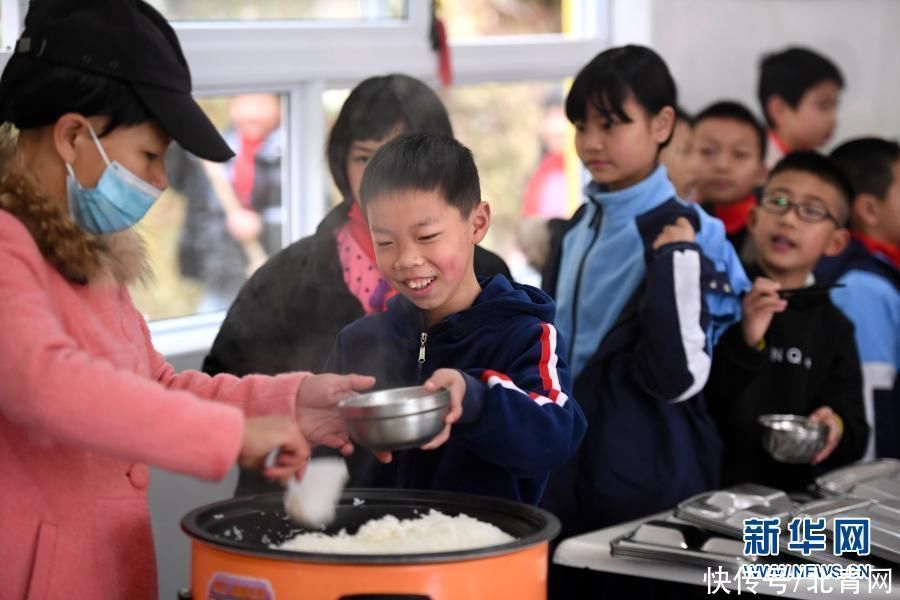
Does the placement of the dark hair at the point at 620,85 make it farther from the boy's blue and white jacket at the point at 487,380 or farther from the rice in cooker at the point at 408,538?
the rice in cooker at the point at 408,538

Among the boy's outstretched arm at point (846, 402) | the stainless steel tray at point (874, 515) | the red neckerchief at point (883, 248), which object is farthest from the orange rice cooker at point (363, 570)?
the red neckerchief at point (883, 248)

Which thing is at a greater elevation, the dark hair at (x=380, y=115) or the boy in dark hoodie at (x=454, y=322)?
the dark hair at (x=380, y=115)

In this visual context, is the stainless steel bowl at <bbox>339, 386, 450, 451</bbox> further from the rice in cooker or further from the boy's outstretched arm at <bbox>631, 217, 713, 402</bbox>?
the boy's outstretched arm at <bbox>631, 217, 713, 402</bbox>

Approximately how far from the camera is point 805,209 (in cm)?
287

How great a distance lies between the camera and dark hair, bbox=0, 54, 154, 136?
147 centimetres

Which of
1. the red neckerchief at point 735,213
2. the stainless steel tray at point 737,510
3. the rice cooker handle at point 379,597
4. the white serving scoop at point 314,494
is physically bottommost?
the stainless steel tray at point 737,510

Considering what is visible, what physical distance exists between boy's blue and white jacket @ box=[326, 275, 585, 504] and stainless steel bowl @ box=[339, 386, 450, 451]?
76mm

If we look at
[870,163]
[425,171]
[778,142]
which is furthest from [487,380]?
[778,142]

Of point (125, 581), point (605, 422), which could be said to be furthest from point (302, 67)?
point (125, 581)

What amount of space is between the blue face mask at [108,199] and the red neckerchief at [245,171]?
1.37 m

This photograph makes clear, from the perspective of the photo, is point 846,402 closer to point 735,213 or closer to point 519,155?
point 735,213

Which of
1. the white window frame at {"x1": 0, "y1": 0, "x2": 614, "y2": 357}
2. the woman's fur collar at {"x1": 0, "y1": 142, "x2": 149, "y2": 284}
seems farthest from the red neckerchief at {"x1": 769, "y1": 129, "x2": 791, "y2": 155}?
the woman's fur collar at {"x1": 0, "y1": 142, "x2": 149, "y2": 284}

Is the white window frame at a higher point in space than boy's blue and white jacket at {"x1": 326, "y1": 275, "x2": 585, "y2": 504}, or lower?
higher

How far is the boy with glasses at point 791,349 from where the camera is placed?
262cm
